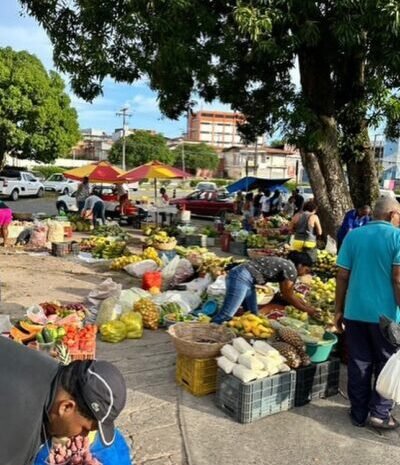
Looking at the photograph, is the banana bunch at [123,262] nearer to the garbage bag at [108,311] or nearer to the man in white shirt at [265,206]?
the garbage bag at [108,311]

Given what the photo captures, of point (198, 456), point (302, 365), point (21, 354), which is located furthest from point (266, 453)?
point (21, 354)

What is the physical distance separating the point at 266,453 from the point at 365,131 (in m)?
9.64

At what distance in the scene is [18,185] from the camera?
30203mm

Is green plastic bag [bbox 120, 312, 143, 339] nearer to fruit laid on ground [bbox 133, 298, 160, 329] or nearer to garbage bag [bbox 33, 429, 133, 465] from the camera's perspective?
fruit laid on ground [bbox 133, 298, 160, 329]

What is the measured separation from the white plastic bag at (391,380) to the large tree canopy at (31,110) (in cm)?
3093

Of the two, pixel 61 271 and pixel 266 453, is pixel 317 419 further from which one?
pixel 61 271

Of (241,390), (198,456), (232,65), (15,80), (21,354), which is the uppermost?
(15,80)

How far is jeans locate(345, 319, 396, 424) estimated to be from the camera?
4156 mm

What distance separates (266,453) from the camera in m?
3.78

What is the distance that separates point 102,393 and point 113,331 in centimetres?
430

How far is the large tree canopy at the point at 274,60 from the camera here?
8.09 m

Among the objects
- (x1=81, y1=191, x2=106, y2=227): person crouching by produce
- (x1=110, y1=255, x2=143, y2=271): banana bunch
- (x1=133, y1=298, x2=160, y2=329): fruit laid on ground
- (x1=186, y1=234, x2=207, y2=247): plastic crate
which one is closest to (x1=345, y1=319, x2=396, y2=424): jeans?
(x1=133, y1=298, x2=160, y2=329): fruit laid on ground

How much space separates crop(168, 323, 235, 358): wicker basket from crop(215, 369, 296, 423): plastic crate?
0.26 m

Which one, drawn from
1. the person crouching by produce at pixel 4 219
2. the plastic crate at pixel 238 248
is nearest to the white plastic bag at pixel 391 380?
the plastic crate at pixel 238 248
